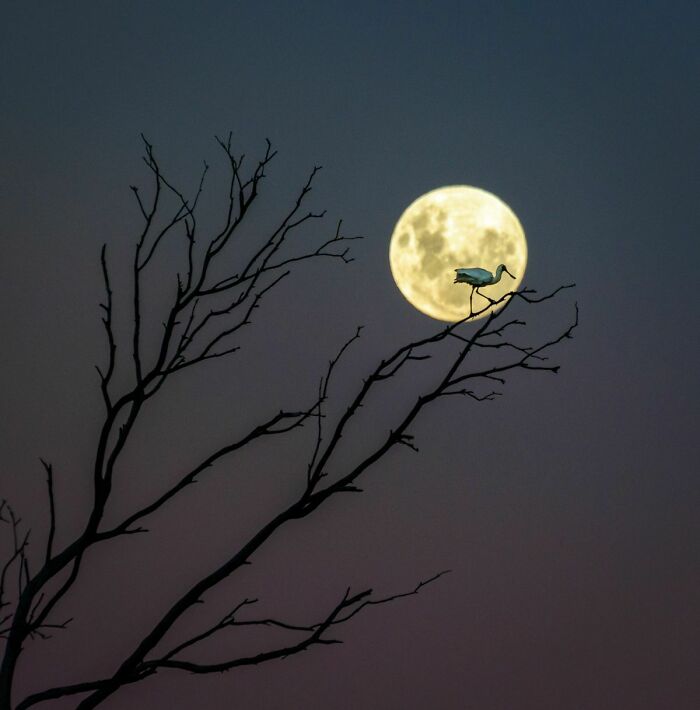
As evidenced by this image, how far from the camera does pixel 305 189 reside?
454 centimetres

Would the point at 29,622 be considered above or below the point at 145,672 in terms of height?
above

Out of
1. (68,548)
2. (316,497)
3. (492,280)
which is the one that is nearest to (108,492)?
(68,548)

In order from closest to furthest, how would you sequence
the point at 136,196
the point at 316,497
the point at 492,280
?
the point at 316,497 → the point at 136,196 → the point at 492,280

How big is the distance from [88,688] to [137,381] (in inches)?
51.9

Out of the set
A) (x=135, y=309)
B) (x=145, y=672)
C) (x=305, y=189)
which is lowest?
(x=145, y=672)

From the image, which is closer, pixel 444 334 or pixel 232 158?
pixel 444 334

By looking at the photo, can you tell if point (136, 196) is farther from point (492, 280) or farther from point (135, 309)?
point (492, 280)

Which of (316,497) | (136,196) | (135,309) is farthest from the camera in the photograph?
(136,196)

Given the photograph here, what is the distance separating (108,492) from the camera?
397cm

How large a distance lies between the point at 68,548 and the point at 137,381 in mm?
762

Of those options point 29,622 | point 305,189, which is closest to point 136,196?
point 305,189

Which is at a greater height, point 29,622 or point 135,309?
point 135,309

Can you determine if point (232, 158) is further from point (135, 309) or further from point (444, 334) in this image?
point (444, 334)

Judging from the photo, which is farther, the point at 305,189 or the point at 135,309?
the point at 305,189
